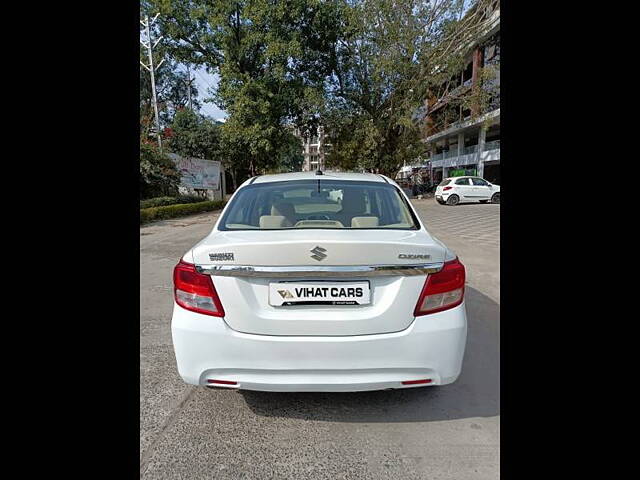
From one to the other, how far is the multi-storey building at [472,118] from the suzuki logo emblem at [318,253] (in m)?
19.6

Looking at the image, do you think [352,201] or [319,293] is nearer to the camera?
[319,293]

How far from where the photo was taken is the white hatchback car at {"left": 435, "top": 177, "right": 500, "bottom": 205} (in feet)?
61.4

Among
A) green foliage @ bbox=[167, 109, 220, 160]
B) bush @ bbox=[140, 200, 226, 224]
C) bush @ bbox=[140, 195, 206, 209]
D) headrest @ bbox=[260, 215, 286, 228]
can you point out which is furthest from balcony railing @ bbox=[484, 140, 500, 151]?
headrest @ bbox=[260, 215, 286, 228]

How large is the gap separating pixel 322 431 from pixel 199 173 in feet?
60.5

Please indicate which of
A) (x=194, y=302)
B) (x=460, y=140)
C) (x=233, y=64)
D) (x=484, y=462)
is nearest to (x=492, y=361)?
(x=484, y=462)

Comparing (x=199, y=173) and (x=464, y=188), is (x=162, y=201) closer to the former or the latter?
(x=199, y=173)

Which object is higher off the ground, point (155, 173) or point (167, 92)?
point (167, 92)

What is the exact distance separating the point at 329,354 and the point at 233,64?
19073 mm

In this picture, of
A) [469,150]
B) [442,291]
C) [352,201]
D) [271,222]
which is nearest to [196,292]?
[271,222]

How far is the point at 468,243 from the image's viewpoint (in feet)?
26.3

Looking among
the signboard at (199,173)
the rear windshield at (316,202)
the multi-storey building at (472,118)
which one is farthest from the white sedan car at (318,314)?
the multi-storey building at (472,118)

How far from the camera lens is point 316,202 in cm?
298

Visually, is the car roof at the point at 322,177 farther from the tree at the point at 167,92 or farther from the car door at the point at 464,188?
the tree at the point at 167,92

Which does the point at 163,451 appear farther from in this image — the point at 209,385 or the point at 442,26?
the point at 442,26
